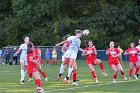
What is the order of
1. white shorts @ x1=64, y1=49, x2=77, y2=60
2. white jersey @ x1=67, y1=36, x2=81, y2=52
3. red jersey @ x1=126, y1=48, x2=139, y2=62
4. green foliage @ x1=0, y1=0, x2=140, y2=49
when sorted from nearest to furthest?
1. white jersey @ x1=67, y1=36, x2=81, y2=52
2. white shorts @ x1=64, y1=49, x2=77, y2=60
3. red jersey @ x1=126, y1=48, x2=139, y2=62
4. green foliage @ x1=0, y1=0, x2=140, y2=49

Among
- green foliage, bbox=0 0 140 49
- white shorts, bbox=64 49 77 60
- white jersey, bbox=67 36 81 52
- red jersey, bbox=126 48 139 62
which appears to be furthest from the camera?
green foliage, bbox=0 0 140 49

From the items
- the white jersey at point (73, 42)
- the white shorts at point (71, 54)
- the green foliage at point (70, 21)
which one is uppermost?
the green foliage at point (70, 21)

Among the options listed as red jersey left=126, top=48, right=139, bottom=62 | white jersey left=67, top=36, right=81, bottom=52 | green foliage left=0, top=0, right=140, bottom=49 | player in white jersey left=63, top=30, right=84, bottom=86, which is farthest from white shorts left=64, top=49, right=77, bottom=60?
green foliage left=0, top=0, right=140, bottom=49

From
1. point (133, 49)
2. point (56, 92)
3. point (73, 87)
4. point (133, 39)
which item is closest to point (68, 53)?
point (73, 87)

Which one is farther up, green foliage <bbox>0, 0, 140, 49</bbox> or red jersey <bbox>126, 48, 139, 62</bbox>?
green foliage <bbox>0, 0, 140, 49</bbox>

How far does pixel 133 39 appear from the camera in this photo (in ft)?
201

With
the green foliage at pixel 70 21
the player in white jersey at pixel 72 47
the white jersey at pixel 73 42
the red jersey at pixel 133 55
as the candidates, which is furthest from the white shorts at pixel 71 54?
the green foliage at pixel 70 21

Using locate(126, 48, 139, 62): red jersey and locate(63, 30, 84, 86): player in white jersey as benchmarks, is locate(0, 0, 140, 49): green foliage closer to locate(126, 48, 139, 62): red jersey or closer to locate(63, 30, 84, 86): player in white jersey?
locate(126, 48, 139, 62): red jersey

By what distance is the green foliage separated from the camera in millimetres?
62594

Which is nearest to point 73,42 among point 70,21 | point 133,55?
point 133,55

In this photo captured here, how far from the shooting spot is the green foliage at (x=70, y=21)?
6259cm

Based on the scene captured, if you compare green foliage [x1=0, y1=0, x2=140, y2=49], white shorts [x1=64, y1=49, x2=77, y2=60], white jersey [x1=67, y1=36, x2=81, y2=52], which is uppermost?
green foliage [x1=0, y1=0, x2=140, y2=49]

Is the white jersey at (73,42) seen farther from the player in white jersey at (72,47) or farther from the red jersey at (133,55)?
the red jersey at (133,55)

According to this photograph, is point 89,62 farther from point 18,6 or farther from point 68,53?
point 18,6
